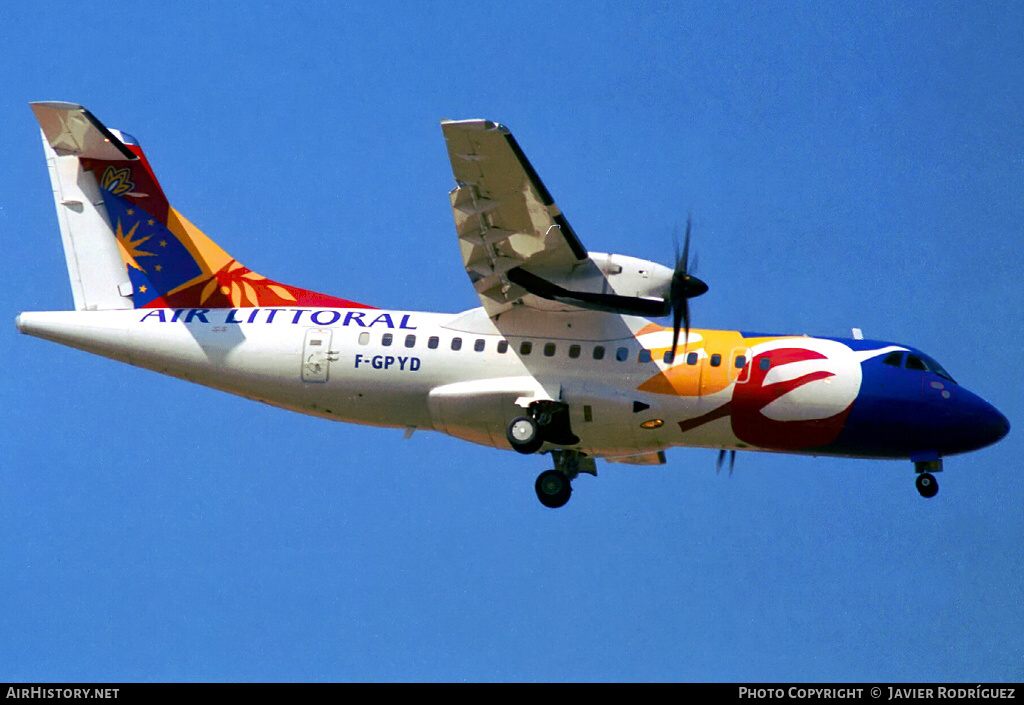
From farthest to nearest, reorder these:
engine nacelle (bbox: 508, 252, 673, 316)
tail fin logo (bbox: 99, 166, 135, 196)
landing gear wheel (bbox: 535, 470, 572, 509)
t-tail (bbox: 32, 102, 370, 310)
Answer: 1. tail fin logo (bbox: 99, 166, 135, 196)
2. t-tail (bbox: 32, 102, 370, 310)
3. landing gear wheel (bbox: 535, 470, 572, 509)
4. engine nacelle (bbox: 508, 252, 673, 316)

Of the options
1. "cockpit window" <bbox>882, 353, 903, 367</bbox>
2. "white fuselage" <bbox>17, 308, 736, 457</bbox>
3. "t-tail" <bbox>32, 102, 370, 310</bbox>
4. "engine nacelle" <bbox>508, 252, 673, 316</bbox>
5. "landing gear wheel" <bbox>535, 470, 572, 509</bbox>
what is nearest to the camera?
"engine nacelle" <bbox>508, 252, 673, 316</bbox>

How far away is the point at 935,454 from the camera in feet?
72.0

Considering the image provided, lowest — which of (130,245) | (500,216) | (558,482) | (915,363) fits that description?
(558,482)

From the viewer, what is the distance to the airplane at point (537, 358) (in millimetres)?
21438

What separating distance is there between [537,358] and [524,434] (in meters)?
1.32

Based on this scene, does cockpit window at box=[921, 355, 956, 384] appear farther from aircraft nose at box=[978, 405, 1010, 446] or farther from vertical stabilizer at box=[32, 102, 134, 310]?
vertical stabilizer at box=[32, 102, 134, 310]

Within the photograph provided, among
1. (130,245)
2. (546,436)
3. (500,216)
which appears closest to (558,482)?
(546,436)

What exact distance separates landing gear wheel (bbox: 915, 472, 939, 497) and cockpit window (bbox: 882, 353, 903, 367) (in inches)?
72.7

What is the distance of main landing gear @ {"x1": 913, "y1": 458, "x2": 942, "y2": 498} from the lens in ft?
71.9

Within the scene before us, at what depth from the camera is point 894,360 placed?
72.5 feet

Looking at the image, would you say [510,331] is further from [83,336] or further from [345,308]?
[83,336]

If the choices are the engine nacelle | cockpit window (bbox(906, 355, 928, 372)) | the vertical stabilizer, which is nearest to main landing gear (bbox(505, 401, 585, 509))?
the engine nacelle

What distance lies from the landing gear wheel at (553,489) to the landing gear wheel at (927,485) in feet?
19.3

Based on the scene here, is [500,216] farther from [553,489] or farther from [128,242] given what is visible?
[128,242]
